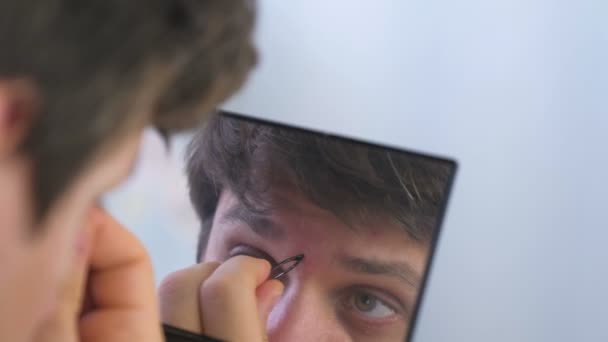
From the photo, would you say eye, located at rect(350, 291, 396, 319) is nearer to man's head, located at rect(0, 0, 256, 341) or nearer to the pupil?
the pupil

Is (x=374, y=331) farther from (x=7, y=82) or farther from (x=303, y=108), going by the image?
(x=7, y=82)

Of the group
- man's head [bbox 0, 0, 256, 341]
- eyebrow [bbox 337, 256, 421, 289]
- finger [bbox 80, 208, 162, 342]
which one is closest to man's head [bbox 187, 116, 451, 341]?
eyebrow [bbox 337, 256, 421, 289]

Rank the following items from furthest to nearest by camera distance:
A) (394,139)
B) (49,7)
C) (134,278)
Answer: (394,139) → (134,278) → (49,7)

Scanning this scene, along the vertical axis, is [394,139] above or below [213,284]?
above

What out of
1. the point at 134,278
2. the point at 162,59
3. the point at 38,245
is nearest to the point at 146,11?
the point at 162,59

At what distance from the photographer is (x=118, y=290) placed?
496 millimetres

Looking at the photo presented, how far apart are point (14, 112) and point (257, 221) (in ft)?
1.10

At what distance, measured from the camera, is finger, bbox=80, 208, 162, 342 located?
1.60 feet

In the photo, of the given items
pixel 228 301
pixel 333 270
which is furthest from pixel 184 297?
pixel 333 270

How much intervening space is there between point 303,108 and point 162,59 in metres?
0.39

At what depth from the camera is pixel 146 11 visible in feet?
0.84

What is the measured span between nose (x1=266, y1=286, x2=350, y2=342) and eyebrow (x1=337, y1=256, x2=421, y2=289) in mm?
40

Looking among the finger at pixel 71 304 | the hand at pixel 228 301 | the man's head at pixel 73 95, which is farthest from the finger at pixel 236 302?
the man's head at pixel 73 95

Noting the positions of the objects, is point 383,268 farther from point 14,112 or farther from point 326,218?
point 14,112
